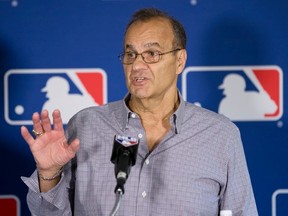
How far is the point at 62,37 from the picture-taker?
208 cm

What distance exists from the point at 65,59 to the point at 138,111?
Result: 507mm

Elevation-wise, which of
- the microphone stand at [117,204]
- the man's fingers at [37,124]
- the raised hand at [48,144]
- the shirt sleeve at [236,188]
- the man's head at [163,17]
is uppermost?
the man's head at [163,17]

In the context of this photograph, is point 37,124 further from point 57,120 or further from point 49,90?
point 49,90

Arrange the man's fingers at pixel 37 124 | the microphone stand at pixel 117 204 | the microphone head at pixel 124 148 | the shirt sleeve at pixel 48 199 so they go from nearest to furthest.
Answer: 1. the microphone stand at pixel 117 204
2. the microphone head at pixel 124 148
3. the man's fingers at pixel 37 124
4. the shirt sleeve at pixel 48 199

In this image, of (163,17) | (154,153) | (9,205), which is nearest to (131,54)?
(163,17)

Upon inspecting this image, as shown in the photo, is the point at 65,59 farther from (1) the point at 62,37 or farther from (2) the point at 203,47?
(2) the point at 203,47

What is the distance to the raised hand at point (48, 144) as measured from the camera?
1.40 m

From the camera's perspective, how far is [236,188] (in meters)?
1.65

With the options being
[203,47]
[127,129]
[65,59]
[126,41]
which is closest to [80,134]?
[127,129]

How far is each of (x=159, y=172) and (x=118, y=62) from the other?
0.63 metres

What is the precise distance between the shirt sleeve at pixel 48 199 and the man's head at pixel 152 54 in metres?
0.32

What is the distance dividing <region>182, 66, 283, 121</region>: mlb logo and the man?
1.35 ft

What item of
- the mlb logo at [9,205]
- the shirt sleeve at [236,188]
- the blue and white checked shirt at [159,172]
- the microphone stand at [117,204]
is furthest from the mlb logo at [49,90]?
the microphone stand at [117,204]

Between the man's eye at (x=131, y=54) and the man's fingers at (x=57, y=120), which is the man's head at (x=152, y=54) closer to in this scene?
the man's eye at (x=131, y=54)
